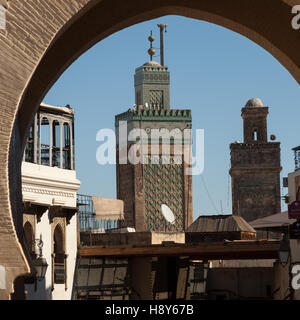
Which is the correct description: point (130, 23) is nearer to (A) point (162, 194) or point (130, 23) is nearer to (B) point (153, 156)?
(A) point (162, 194)

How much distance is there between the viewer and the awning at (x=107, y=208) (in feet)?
128

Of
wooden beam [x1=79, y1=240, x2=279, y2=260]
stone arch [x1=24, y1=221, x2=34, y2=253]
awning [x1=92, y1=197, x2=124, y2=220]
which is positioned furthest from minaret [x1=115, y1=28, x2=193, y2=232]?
stone arch [x1=24, y1=221, x2=34, y2=253]

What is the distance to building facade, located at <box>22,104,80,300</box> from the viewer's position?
2509 centimetres

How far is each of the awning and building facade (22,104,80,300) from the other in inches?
338

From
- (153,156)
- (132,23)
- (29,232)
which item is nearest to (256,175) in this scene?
(153,156)

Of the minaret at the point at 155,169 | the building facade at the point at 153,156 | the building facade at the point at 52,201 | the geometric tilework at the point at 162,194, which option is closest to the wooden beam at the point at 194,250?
the building facade at the point at 52,201

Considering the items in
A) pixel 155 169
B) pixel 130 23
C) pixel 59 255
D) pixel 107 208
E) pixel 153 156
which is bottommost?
pixel 59 255

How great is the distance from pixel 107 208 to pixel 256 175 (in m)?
20.5

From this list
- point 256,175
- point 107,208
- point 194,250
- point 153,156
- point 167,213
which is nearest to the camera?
point 194,250

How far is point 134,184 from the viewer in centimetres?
6012

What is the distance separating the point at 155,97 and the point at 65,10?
56492 millimetres

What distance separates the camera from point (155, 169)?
199 feet

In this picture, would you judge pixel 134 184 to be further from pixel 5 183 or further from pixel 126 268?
pixel 5 183

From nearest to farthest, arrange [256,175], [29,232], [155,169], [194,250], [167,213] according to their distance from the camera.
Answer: [29,232]
[194,250]
[167,213]
[256,175]
[155,169]
